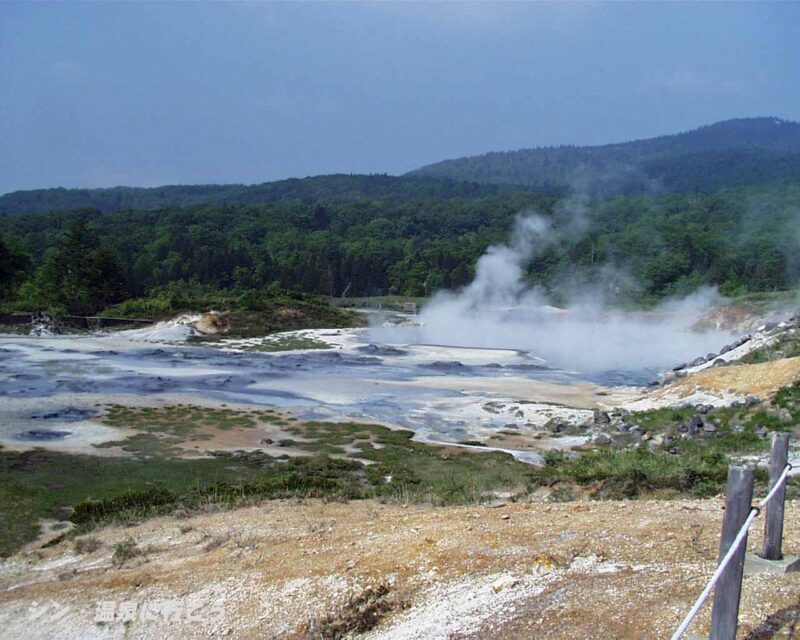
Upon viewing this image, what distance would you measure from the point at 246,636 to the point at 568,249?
255 ft

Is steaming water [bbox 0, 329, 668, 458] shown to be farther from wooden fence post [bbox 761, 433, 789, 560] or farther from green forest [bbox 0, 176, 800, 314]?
green forest [bbox 0, 176, 800, 314]

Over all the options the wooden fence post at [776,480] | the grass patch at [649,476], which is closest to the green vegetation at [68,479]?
the grass patch at [649,476]

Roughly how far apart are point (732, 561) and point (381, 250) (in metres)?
110

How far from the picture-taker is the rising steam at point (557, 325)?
154 ft

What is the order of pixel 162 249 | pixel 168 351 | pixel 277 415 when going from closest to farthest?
1. pixel 277 415
2. pixel 168 351
3. pixel 162 249

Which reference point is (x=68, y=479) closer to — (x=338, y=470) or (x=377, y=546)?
(x=338, y=470)

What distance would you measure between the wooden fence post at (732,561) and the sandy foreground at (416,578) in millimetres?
1026

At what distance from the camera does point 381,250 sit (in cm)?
11325

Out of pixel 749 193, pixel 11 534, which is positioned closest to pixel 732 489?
pixel 11 534

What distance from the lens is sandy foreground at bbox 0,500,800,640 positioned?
20.5 ft

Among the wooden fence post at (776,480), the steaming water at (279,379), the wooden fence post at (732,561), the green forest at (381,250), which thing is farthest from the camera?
the green forest at (381,250)

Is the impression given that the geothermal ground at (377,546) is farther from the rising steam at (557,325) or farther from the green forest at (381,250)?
the green forest at (381,250)

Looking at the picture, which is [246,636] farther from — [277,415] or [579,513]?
[277,415]

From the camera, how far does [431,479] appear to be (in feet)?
53.2
